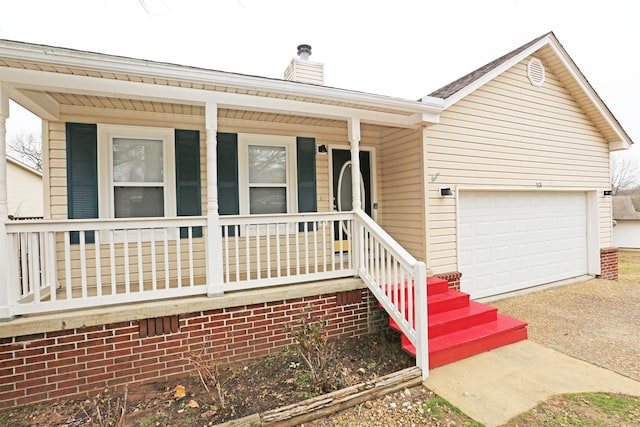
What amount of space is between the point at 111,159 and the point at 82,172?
382 millimetres

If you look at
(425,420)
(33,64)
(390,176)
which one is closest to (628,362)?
(425,420)

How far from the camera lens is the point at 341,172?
18.7 ft

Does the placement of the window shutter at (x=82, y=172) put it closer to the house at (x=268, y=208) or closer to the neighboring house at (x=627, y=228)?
→ the house at (x=268, y=208)

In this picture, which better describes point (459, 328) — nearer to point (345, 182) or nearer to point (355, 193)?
point (355, 193)

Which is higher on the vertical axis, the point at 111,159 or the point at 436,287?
the point at 111,159

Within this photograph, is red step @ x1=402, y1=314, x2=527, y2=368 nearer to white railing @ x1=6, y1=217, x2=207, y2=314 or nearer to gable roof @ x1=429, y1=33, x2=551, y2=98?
white railing @ x1=6, y1=217, x2=207, y2=314

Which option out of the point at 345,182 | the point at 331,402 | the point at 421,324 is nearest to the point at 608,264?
the point at 345,182

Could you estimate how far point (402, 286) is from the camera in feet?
10.7

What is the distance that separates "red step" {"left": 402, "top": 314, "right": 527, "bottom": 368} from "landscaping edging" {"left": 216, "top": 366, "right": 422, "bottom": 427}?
39 centimetres

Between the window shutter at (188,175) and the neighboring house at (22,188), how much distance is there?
16.2 meters

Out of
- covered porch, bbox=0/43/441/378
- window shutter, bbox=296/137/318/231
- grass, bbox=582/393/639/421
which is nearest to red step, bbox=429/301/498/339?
covered porch, bbox=0/43/441/378

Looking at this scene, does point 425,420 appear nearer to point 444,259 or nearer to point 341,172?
point 444,259

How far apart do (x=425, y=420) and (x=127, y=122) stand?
16.3 ft

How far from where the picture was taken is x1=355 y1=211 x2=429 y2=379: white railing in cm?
319
